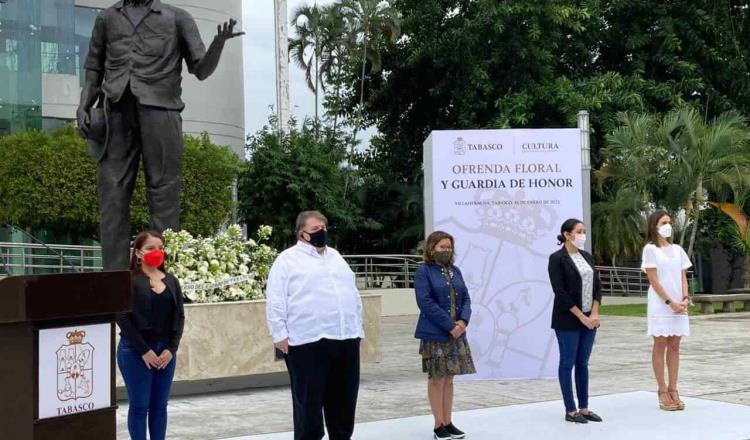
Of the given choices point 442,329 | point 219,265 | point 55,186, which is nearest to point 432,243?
point 442,329

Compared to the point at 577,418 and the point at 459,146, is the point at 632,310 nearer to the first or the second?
the point at 459,146

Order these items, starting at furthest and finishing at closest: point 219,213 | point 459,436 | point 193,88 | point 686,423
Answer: point 193,88
point 219,213
point 686,423
point 459,436

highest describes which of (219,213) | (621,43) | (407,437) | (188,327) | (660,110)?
(621,43)

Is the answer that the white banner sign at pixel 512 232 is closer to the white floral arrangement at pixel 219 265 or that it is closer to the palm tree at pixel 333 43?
the white floral arrangement at pixel 219 265

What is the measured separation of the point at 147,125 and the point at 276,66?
22641 mm

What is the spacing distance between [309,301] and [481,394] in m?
4.38

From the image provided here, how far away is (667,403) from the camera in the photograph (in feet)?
27.7

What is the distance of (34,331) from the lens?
13.1 feet

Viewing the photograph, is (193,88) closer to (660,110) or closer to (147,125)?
(660,110)

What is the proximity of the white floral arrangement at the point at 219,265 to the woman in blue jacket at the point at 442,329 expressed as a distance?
328 centimetres

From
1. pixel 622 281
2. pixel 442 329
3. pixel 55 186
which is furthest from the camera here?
pixel 622 281

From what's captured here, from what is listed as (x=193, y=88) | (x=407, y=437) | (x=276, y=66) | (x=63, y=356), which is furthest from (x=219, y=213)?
(x=63, y=356)

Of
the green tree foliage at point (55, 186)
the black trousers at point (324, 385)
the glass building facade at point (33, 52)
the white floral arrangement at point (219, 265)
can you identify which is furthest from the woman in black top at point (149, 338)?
the glass building facade at point (33, 52)

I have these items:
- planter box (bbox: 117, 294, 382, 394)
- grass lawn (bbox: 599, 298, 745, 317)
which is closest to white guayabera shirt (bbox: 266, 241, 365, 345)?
planter box (bbox: 117, 294, 382, 394)
